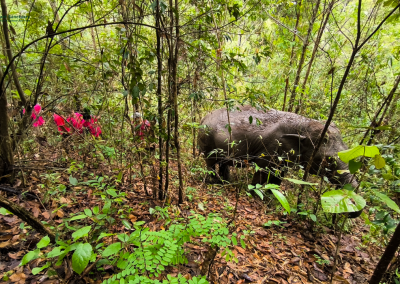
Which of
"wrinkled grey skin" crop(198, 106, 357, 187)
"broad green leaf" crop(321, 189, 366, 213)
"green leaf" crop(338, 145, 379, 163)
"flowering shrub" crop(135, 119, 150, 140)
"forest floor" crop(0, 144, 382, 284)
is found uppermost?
"green leaf" crop(338, 145, 379, 163)

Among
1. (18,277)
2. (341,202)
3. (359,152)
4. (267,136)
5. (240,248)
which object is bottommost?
(240,248)

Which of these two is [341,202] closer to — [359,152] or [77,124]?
[359,152]

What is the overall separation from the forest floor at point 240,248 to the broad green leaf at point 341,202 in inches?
46.6

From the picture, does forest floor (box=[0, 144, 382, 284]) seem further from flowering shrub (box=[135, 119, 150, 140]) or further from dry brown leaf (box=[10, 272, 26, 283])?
flowering shrub (box=[135, 119, 150, 140])

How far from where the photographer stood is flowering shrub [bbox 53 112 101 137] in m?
2.93

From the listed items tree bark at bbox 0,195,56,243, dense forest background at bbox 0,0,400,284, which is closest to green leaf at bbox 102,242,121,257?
dense forest background at bbox 0,0,400,284

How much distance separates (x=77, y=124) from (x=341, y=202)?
132 inches

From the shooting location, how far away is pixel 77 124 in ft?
10.0

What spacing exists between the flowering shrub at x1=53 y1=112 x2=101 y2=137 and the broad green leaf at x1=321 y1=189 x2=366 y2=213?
298 cm

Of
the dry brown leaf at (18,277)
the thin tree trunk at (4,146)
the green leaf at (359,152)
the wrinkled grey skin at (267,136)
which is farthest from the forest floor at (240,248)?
the green leaf at (359,152)

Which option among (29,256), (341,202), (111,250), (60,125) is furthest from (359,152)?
(60,125)

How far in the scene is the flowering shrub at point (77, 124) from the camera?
293 centimetres

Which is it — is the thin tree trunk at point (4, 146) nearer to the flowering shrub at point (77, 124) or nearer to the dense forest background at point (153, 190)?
the dense forest background at point (153, 190)

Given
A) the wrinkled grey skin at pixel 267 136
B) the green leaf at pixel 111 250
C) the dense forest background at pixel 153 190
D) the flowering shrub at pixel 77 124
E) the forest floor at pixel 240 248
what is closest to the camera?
the green leaf at pixel 111 250
